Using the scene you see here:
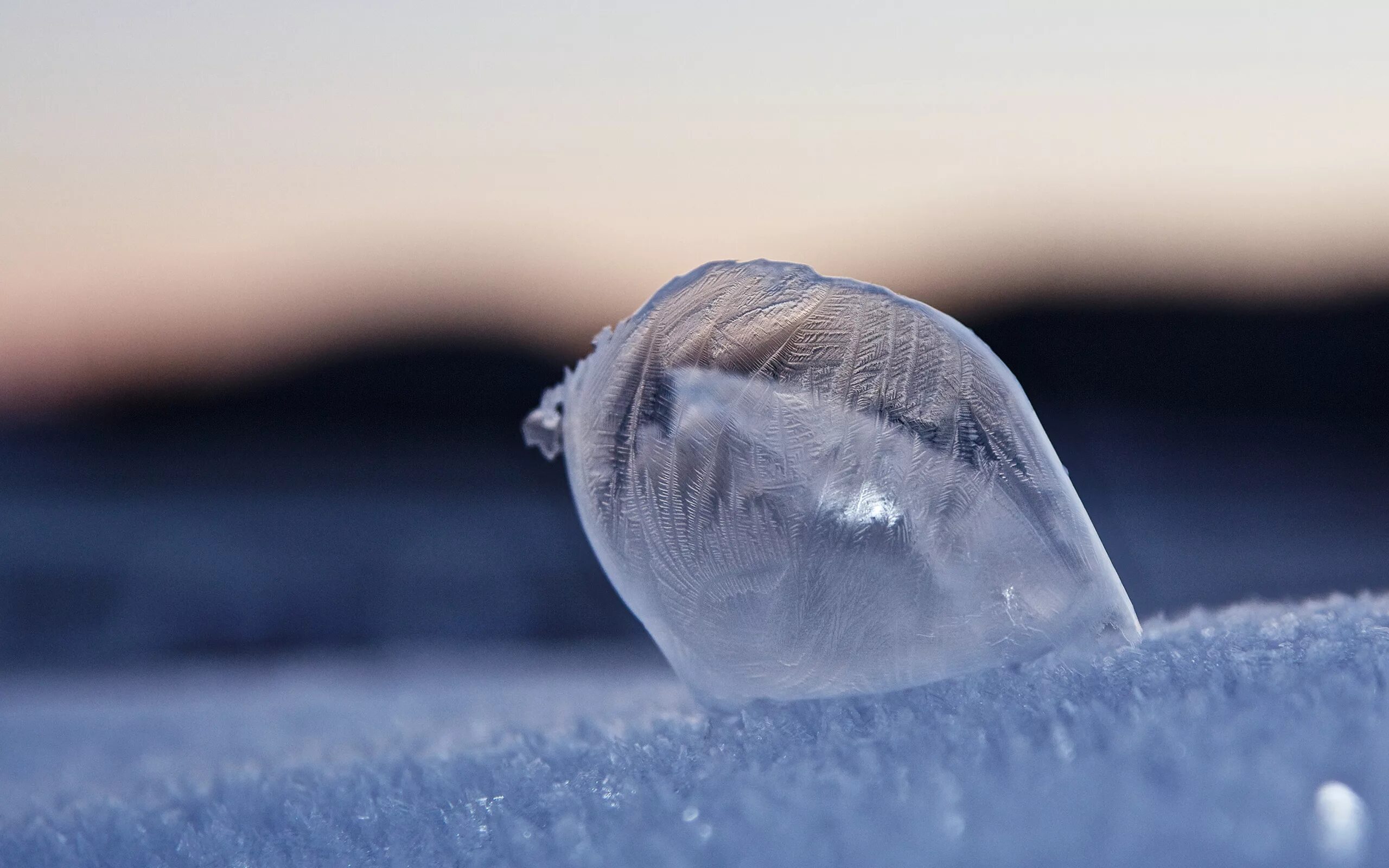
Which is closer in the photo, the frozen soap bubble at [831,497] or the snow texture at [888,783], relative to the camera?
the snow texture at [888,783]

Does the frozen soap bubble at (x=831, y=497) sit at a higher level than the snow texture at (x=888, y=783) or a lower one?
higher

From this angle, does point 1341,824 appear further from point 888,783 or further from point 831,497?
point 831,497

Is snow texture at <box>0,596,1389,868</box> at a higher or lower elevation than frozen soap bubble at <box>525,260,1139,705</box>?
lower

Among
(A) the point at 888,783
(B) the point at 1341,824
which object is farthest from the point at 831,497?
(B) the point at 1341,824

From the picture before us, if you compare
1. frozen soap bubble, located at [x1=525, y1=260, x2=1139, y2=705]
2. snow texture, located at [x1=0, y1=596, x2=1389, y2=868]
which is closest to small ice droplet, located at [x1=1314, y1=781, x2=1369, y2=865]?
snow texture, located at [x1=0, y1=596, x2=1389, y2=868]

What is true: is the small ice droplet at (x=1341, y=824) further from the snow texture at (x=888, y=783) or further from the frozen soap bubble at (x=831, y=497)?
the frozen soap bubble at (x=831, y=497)

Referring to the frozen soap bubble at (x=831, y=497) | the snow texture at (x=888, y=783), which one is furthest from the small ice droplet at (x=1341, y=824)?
the frozen soap bubble at (x=831, y=497)

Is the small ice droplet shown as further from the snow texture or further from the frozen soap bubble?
the frozen soap bubble
